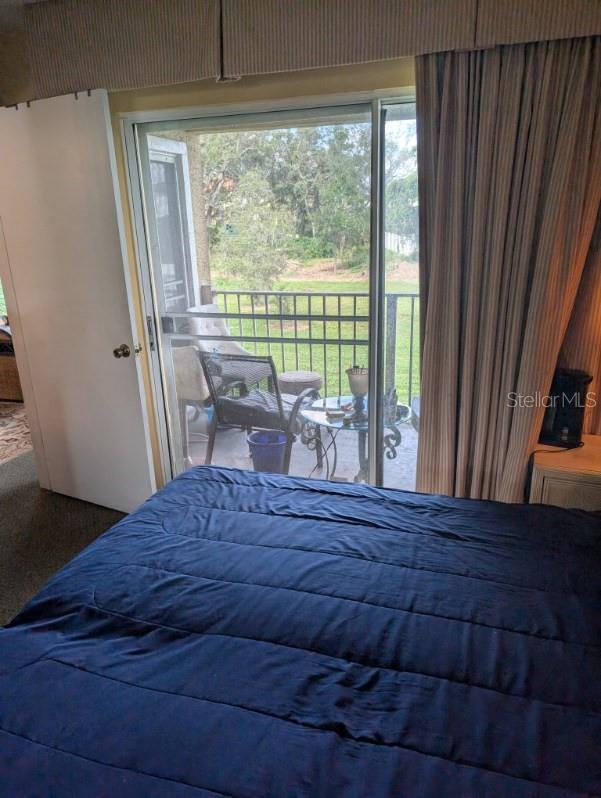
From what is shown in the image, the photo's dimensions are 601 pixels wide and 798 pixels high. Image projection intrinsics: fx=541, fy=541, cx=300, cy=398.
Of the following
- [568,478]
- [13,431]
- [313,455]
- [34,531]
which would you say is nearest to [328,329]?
[313,455]

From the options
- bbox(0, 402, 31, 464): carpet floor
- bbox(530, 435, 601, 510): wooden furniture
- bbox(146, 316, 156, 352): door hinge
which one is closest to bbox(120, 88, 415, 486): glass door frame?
bbox(146, 316, 156, 352): door hinge

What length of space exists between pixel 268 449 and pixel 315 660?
5.76 ft

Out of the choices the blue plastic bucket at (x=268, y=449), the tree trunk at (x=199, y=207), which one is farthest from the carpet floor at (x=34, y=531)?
the tree trunk at (x=199, y=207)

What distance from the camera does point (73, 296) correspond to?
2.64 m

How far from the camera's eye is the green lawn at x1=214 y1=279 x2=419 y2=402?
96.8 inches

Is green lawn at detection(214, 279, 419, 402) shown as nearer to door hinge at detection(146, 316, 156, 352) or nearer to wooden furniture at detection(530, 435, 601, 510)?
door hinge at detection(146, 316, 156, 352)

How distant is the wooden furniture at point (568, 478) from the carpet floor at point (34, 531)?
2.09 m

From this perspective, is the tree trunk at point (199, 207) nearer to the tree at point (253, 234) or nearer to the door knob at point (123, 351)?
the tree at point (253, 234)

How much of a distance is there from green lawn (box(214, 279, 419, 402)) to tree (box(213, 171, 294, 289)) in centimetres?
8

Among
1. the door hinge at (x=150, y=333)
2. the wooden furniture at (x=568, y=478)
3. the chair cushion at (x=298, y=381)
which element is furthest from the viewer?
the door hinge at (x=150, y=333)

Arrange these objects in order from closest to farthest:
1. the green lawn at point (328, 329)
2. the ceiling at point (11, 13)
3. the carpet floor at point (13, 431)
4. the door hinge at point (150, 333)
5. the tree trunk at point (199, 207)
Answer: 1. the ceiling at point (11, 13)
2. the green lawn at point (328, 329)
3. the tree trunk at point (199, 207)
4. the door hinge at point (150, 333)
5. the carpet floor at point (13, 431)

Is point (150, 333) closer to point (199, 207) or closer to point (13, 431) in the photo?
point (199, 207)

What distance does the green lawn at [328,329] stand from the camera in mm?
2459

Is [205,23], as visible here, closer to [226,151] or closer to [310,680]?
[226,151]
